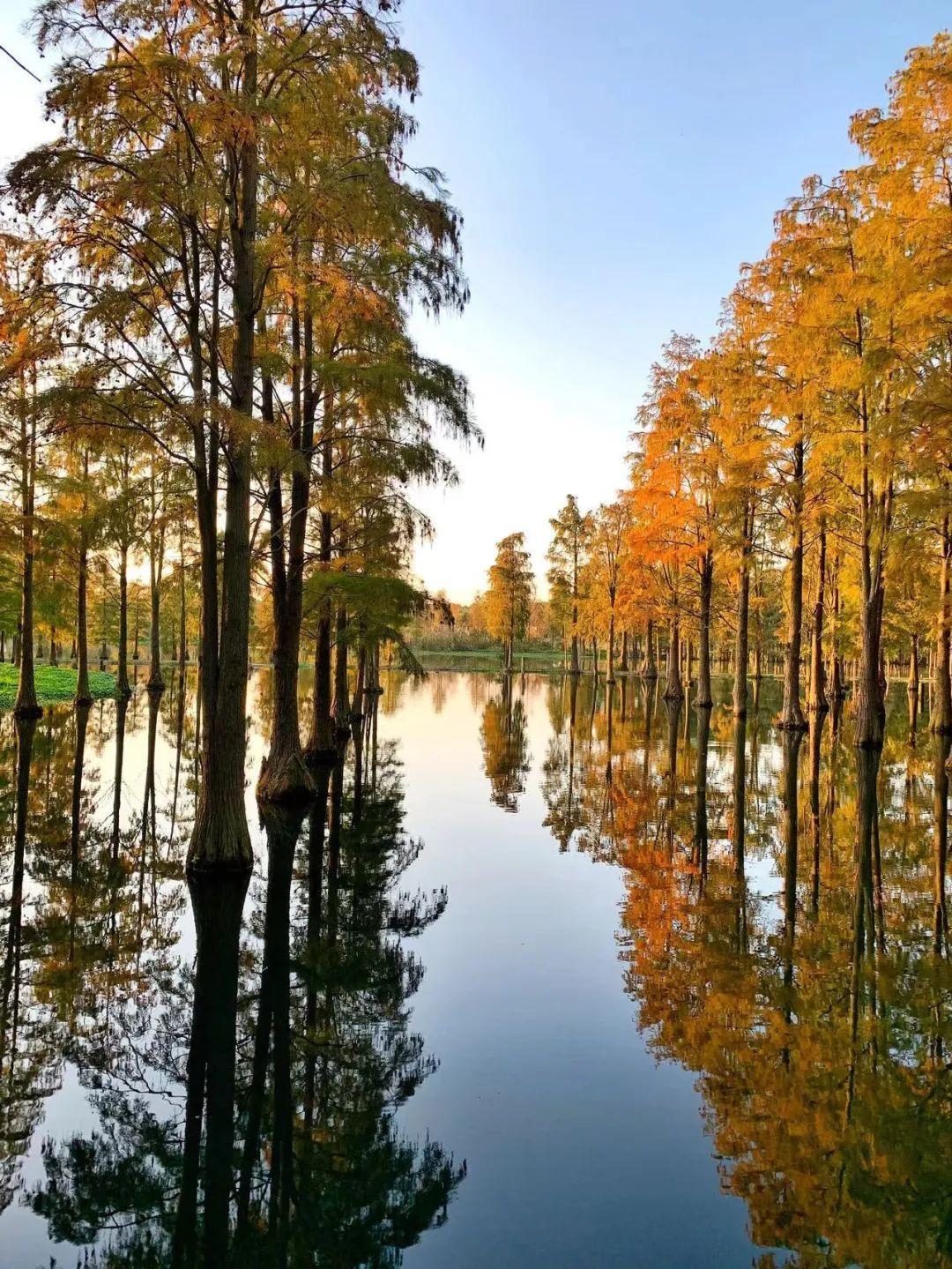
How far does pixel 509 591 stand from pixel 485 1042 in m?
57.5

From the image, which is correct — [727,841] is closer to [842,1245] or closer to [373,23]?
[842,1245]

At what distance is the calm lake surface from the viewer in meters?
3.74

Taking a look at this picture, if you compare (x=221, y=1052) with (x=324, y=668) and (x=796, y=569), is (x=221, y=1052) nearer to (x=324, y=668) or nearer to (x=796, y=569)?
(x=324, y=668)

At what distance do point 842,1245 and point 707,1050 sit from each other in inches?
68.9

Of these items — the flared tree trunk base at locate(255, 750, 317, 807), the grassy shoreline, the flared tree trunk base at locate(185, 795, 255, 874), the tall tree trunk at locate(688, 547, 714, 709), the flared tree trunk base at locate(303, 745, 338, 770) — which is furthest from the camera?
the grassy shoreline

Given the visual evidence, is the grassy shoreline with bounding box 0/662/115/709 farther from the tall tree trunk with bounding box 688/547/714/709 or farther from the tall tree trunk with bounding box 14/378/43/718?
the tall tree trunk with bounding box 688/547/714/709

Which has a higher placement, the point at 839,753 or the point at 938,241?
the point at 938,241

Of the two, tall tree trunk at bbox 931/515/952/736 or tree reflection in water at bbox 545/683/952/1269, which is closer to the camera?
tree reflection in water at bbox 545/683/952/1269

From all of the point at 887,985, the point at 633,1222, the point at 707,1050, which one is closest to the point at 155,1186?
the point at 633,1222

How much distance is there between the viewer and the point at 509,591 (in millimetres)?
62750

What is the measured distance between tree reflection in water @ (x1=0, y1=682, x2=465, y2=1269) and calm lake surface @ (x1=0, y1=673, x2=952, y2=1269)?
0.02 m


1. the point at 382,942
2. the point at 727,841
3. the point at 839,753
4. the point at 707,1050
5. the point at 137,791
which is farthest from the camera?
the point at 839,753

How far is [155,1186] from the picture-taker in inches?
155

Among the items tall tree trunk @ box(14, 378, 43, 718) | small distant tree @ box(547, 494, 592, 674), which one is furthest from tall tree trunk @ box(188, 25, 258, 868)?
small distant tree @ box(547, 494, 592, 674)
